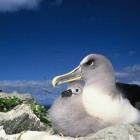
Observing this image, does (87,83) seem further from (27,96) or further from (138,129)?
(27,96)

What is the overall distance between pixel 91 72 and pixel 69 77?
476 millimetres

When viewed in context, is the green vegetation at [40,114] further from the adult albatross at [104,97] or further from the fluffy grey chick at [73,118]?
the adult albatross at [104,97]

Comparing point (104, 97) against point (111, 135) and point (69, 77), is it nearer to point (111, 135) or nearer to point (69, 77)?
point (111, 135)

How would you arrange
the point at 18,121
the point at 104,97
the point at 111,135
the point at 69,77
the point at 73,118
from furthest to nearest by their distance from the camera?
the point at 18,121 < the point at 69,77 < the point at 73,118 < the point at 104,97 < the point at 111,135

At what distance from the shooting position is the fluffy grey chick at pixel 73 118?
23.7ft

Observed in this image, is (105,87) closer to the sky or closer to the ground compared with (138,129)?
closer to the sky

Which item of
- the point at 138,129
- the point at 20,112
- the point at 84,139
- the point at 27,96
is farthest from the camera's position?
the point at 27,96

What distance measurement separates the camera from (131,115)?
7266 mm

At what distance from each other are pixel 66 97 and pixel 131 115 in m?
1.09

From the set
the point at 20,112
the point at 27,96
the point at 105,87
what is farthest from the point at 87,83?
the point at 27,96

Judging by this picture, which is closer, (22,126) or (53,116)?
(53,116)

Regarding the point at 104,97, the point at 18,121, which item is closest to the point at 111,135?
the point at 104,97

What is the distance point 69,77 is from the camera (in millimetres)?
7652

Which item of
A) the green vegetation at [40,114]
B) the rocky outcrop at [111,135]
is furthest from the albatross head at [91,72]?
the green vegetation at [40,114]
